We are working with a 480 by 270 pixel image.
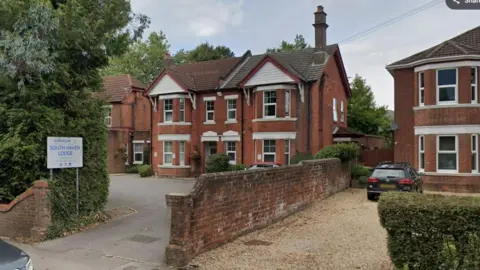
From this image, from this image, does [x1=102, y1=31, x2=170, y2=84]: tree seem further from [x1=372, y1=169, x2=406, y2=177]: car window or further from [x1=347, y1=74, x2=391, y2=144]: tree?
[x1=372, y1=169, x2=406, y2=177]: car window

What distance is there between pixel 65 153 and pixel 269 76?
15.0 meters

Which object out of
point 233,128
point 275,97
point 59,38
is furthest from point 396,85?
point 59,38

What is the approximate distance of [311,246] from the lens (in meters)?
8.11

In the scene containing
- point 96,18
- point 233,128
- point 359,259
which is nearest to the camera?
point 359,259

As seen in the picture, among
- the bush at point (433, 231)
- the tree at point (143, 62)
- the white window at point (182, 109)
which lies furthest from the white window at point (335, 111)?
the tree at point (143, 62)

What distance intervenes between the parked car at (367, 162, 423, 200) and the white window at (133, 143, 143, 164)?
A: 22873 millimetres

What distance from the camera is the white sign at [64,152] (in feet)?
31.7

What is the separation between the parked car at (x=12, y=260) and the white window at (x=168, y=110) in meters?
22.0

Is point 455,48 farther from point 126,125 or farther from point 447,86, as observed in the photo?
point 126,125

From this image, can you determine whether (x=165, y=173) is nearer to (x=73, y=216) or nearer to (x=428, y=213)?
(x=73, y=216)

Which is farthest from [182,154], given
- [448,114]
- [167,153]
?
[448,114]

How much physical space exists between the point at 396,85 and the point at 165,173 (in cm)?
1661

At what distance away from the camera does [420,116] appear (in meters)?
18.8

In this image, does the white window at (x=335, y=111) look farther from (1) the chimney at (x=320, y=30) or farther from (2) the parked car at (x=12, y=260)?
(2) the parked car at (x=12, y=260)
